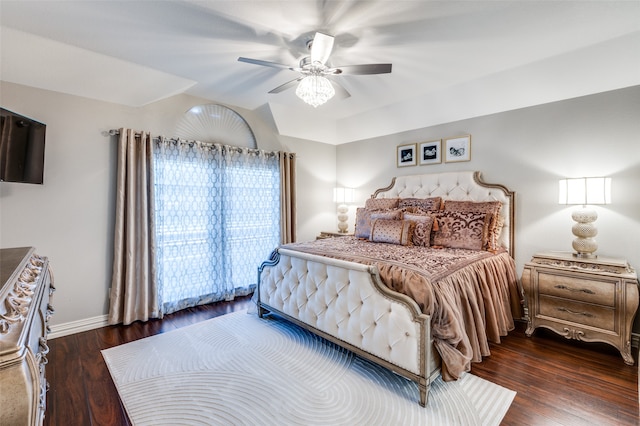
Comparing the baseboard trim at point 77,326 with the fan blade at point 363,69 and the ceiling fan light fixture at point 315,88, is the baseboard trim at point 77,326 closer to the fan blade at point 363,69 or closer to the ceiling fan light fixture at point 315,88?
A: the ceiling fan light fixture at point 315,88

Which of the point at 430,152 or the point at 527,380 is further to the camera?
the point at 430,152

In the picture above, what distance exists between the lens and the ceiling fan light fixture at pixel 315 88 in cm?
240

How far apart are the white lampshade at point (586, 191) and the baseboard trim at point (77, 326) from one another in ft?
15.6

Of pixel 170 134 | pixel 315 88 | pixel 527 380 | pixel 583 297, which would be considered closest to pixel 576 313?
pixel 583 297

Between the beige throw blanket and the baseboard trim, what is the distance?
2.17m

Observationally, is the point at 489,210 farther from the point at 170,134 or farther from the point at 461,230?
the point at 170,134

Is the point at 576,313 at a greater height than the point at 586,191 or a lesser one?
Result: lesser

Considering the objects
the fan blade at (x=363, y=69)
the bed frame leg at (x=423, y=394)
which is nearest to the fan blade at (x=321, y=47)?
the fan blade at (x=363, y=69)

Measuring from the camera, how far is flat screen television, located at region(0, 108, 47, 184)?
2.09 m

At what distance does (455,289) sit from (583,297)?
128 centimetres

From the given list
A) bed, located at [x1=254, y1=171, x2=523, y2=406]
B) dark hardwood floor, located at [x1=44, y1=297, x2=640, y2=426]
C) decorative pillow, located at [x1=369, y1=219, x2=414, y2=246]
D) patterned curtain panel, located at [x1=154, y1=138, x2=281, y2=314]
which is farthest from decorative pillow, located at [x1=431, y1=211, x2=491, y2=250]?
A: patterned curtain panel, located at [x1=154, y1=138, x2=281, y2=314]

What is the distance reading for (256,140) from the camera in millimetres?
4164

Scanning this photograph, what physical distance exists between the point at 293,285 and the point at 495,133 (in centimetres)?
291

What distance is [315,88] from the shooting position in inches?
94.7
